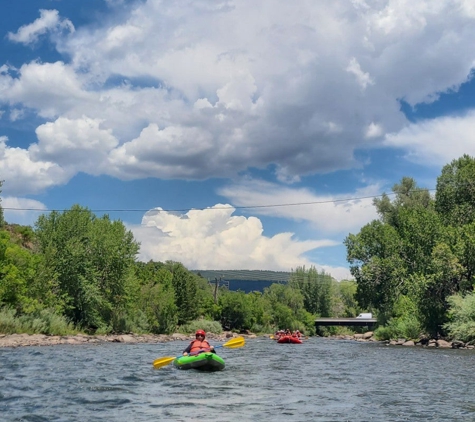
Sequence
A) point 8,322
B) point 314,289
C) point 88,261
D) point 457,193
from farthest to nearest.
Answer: point 314,289, point 457,193, point 88,261, point 8,322

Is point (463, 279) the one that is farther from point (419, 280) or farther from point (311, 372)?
point (311, 372)

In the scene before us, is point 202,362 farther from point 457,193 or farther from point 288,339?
point 457,193

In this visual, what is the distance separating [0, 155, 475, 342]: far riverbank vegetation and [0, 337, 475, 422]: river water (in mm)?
19117

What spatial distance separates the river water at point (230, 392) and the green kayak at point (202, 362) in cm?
33

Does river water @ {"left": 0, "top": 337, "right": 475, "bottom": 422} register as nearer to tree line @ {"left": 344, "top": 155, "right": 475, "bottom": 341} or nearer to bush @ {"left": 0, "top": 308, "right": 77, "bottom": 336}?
bush @ {"left": 0, "top": 308, "right": 77, "bottom": 336}

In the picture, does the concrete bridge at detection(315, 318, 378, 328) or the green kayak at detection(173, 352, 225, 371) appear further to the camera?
the concrete bridge at detection(315, 318, 378, 328)

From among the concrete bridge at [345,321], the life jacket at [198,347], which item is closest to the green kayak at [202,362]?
the life jacket at [198,347]

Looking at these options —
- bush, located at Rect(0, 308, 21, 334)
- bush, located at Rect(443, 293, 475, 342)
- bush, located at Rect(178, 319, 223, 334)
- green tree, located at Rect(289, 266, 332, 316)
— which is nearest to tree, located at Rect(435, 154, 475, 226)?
bush, located at Rect(443, 293, 475, 342)

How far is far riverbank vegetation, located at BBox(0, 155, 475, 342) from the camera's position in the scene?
44.6 meters

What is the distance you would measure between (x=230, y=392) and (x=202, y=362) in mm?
5966

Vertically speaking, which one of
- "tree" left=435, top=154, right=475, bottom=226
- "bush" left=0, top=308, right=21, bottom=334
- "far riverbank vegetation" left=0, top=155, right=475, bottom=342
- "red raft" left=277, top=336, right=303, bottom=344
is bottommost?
"red raft" left=277, top=336, right=303, bottom=344

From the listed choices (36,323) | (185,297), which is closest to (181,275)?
(185,297)

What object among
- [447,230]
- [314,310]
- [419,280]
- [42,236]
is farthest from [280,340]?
[314,310]

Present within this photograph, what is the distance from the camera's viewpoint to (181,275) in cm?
7700
